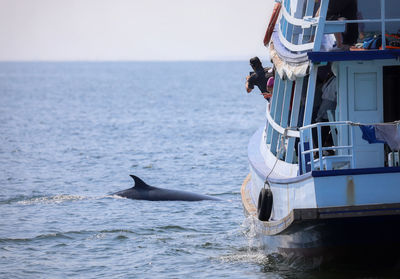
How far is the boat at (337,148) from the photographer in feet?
40.9

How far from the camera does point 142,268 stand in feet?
54.1

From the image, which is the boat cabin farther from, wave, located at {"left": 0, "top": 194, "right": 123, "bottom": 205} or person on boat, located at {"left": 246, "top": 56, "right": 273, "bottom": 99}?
wave, located at {"left": 0, "top": 194, "right": 123, "bottom": 205}

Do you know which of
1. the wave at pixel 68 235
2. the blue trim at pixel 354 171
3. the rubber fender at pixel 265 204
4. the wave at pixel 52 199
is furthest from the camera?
the wave at pixel 52 199

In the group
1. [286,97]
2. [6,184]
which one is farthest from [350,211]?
[6,184]

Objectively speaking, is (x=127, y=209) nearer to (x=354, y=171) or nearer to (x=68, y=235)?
(x=68, y=235)

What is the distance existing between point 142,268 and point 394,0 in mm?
7181

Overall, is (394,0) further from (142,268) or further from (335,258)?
(142,268)

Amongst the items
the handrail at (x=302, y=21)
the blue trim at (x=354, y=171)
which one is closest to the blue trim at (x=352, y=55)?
the handrail at (x=302, y=21)

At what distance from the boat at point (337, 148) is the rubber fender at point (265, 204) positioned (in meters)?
0.02

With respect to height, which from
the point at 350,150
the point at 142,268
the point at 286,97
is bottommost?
the point at 142,268

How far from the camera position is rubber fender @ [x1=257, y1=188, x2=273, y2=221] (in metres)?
14.5

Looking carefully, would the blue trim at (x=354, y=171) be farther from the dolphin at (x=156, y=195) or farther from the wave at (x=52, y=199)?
the wave at (x=52, y=199)

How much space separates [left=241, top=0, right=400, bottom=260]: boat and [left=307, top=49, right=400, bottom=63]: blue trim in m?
0.02

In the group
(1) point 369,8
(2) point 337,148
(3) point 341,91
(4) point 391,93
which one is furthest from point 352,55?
(1) point 369,8
